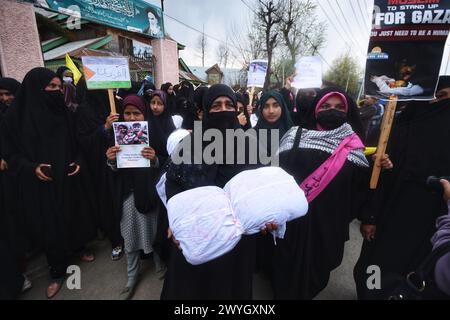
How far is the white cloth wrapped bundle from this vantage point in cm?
121

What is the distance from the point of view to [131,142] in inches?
73.7

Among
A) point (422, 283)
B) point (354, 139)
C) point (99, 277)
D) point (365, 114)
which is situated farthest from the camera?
point (365, 114)

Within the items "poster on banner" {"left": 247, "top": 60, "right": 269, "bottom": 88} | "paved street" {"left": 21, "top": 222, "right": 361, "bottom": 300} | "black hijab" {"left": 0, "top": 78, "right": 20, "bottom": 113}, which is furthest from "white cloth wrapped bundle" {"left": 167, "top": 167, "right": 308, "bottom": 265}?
"poster on banner" {"left": 247, "top": 60, "right": 269, "bottom": 88}

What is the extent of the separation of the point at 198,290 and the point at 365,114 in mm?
4701

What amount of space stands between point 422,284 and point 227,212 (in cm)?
106

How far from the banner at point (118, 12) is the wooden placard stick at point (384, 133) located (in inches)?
375

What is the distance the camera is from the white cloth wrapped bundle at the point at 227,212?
1215 millimetres

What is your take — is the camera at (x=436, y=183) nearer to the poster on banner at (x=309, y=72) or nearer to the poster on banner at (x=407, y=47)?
the poster on banner at (x=407, y=47)

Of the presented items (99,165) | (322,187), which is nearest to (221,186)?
(322,187)

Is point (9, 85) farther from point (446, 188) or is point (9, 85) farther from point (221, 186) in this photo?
point (446, 188)

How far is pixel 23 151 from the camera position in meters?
2.22

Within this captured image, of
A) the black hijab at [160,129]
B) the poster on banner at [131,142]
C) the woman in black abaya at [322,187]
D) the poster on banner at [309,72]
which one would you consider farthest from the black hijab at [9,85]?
the poster on banner at [309,72]
